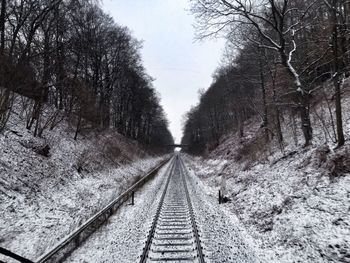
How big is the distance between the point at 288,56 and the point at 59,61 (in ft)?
43.6

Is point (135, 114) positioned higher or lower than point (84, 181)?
higher

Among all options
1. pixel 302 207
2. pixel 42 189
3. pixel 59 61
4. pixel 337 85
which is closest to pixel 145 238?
pixel 302 207

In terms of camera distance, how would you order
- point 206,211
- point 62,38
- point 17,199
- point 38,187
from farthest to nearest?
point 62,38, point 206,211, point 38,187, point 17,199

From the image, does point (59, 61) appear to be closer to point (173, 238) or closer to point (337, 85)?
point (173, 238)

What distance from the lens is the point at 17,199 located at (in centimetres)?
827

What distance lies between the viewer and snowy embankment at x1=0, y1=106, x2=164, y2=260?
6992mm

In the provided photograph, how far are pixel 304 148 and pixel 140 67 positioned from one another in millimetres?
28366

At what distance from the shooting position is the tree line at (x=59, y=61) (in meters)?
12.6

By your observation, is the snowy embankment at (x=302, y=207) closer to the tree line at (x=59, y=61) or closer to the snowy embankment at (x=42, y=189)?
the snowy embankment at (x=42, y=189)

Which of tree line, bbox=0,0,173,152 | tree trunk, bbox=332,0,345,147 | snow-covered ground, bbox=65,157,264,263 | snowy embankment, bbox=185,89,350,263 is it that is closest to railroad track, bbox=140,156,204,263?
snow-covered ground, bbox=65,157,264,263

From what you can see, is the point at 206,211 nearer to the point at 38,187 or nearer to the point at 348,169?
the point at 348,169

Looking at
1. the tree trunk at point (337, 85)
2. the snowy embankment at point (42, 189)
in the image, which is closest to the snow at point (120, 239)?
the snowy embankment at point (42, 189)

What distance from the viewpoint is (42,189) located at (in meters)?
9.91

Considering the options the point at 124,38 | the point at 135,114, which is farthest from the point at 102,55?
the point at 135,114
